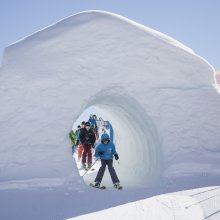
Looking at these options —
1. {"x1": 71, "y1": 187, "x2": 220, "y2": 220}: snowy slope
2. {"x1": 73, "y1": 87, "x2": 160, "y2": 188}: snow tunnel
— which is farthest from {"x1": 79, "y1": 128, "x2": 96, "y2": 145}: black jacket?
{"x1": 71, "y1": 187, "x2": 220, "y2": 220}: snowy slope

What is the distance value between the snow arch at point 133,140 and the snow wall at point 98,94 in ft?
0.19

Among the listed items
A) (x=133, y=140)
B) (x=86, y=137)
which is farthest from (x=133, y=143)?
(x=86, y=137)

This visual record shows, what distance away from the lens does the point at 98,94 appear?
6.34m

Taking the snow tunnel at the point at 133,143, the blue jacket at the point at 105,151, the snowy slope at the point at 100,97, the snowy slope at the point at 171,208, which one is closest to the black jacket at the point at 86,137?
the snow tunnel at the point at 133,143

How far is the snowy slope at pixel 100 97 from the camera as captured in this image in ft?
18.5

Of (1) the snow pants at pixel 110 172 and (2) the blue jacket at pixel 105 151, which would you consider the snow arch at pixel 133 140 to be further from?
(2) the blue jacket at pixel 105 151

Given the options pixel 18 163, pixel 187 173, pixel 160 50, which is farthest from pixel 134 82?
pixel 18 163

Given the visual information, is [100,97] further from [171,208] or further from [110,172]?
[171,208]

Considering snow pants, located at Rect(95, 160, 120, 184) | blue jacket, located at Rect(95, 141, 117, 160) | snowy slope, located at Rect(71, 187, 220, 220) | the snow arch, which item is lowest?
snowy slope, located at Rect(71, 187, 220, 220)

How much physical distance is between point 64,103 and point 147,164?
127 inches

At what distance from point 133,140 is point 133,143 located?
0.39 ft

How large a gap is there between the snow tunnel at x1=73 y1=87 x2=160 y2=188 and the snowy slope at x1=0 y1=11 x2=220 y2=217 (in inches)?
3.0

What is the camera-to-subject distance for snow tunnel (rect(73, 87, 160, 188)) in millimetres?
6875

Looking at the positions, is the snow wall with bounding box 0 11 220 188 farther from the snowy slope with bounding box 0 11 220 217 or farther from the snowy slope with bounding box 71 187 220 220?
the snowy slope with bounding box 71 187 220 220
